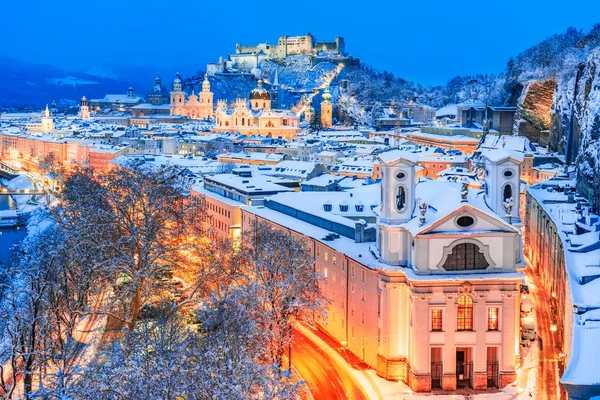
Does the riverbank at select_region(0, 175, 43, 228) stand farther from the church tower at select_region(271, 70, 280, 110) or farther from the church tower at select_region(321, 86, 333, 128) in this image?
the church tower at select_region(271, 70, 280, 110)

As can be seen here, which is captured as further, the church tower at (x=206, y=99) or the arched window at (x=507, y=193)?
the church tower at (x=206, y=99)

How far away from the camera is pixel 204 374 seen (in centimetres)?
2314

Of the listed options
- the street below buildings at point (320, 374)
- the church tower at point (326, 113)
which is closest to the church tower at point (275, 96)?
the church tower at point (326, 113)

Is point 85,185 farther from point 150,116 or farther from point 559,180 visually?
point 150,116

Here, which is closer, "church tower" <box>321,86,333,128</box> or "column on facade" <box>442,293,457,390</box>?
"column on facade" <box>442,293,457,390</box>

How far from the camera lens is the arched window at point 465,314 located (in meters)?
33.1

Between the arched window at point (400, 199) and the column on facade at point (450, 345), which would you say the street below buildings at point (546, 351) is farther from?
the arched window at point (400, 199)

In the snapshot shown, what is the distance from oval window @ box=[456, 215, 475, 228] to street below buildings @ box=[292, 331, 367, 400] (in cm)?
727

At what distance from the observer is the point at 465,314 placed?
109 feet

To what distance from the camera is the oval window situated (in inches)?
1286

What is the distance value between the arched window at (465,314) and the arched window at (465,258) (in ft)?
3.97

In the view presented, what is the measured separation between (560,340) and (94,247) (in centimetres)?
2128

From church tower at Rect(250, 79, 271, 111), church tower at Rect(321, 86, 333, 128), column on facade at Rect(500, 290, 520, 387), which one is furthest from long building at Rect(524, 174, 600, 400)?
church tower at Rect(250, 79, 271, 111)

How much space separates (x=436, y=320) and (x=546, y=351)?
20.6 ft
